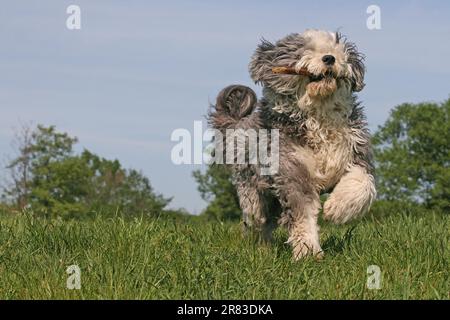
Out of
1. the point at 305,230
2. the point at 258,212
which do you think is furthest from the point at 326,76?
the point at 258,212

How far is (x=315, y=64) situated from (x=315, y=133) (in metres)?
0.62

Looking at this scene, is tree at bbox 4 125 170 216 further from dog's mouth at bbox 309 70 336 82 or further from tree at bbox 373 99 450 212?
dog's mouth at bbox 309 70 336 82

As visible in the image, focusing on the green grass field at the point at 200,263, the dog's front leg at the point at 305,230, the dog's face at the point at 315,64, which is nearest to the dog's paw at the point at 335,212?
the dog's front leg at the point at 305,230

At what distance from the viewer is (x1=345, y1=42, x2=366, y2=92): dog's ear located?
6609mm

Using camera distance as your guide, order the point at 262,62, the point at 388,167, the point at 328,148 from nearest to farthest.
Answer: the point at 328,148, the point at 262,62, the point at 388,167

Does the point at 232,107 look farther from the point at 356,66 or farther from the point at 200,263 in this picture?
the point at 200,263

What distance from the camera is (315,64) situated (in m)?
6.35

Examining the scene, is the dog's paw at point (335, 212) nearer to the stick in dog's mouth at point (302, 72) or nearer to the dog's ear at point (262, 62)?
the stick in dog's mouth at point (302, 72)

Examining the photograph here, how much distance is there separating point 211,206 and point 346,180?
134ft

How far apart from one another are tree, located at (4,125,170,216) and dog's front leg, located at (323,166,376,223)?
32516mm

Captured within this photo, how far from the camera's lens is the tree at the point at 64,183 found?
133 feet
